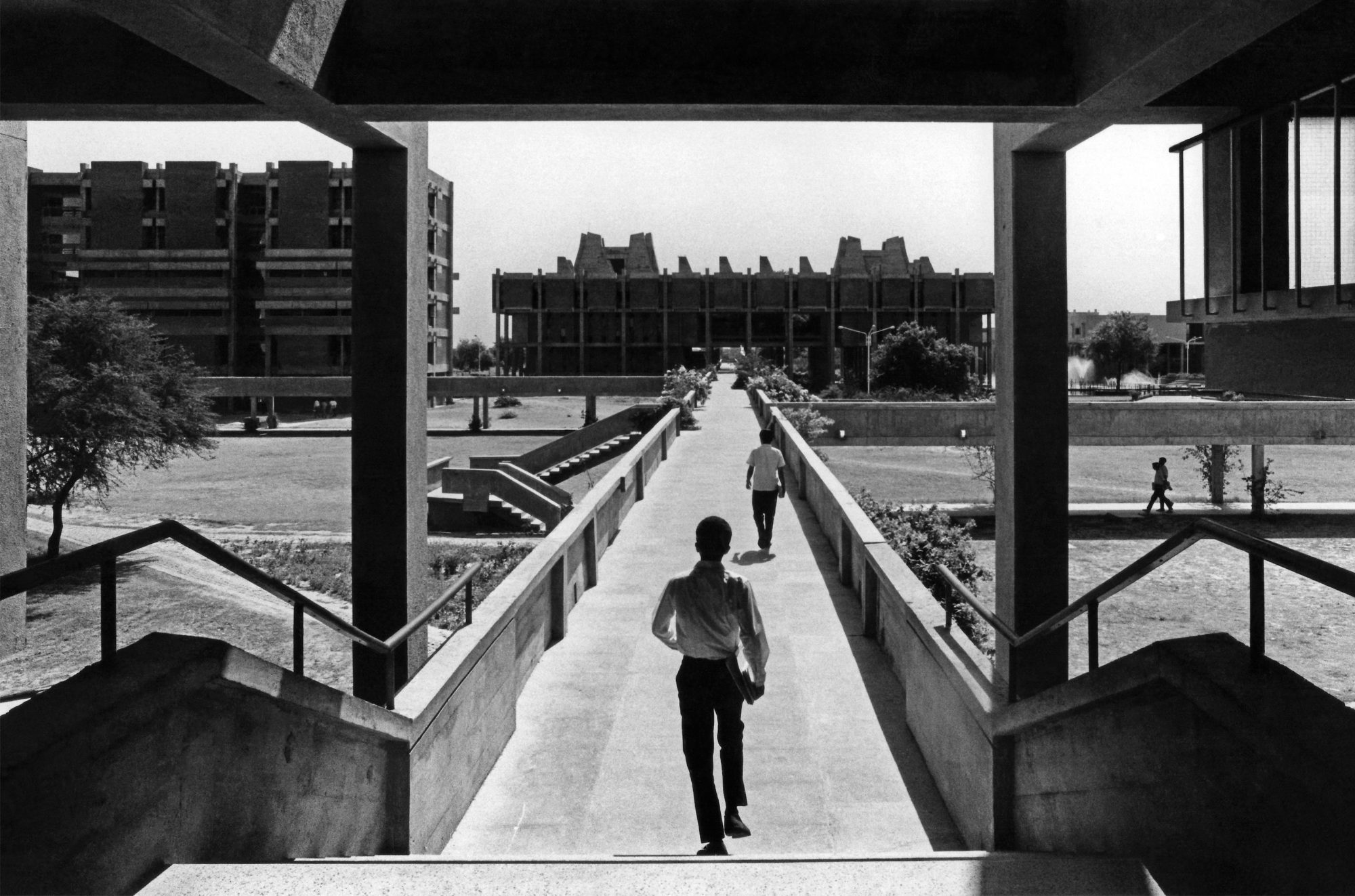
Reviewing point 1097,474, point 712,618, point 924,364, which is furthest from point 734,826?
point 924,364

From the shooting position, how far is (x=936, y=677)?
23.5 feet

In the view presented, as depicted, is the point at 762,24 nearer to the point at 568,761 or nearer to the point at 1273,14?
the point at 1273,14

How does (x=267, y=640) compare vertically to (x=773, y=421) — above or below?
below

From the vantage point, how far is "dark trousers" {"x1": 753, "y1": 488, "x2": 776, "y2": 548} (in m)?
13.1

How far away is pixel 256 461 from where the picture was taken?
5178cm

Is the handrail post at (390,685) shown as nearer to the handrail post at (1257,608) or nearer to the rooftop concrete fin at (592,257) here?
the handrail post at (1257,608)

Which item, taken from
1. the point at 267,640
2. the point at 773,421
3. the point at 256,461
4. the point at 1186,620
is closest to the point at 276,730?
the point at 267,640

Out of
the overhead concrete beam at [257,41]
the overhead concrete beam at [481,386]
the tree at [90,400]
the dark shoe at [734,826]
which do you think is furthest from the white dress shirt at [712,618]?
the overhead concrete beam at [481,386]

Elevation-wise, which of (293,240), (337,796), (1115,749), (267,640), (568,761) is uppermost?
(293,240)

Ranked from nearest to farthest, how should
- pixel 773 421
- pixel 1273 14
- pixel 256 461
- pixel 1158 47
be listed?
pixel 1273 14, pixel 1158 47, pixel 773 421, pixel 256 461

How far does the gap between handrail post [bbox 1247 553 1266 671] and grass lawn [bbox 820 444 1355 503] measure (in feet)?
110

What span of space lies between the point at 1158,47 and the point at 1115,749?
303cm

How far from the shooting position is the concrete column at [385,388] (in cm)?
670

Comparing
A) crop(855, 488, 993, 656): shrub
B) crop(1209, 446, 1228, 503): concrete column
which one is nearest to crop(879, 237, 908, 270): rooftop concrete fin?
crop(1209, 446, 1228, 503): concrete column
